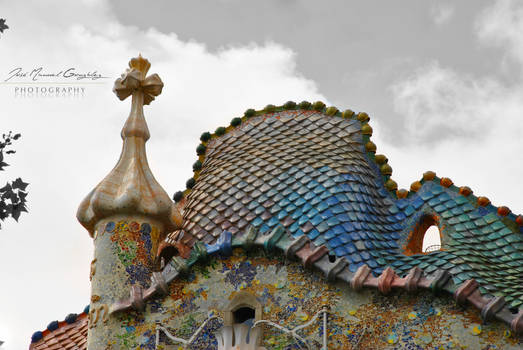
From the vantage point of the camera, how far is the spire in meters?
13.3

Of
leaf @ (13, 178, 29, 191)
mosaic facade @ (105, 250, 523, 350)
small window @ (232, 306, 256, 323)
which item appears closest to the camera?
leaf @ (13, 178, 29, 191)

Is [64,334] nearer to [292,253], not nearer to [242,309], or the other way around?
[242,309]

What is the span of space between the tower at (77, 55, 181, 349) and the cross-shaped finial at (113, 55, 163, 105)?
2.30ft

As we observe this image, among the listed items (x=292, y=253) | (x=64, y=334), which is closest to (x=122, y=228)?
(x=64, y=334)

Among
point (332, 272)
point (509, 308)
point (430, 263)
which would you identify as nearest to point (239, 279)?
point (332, 272)

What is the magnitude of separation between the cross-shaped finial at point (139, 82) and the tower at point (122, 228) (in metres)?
0.70

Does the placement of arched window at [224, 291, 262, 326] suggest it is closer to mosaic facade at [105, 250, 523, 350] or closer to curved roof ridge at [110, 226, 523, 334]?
mosaic facade at [105, 250, 523, 350]

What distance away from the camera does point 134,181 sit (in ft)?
44.0

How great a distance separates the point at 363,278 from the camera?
1222cm

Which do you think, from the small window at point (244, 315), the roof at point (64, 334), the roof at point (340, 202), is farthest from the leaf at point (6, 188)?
the roof at point (64, 334)

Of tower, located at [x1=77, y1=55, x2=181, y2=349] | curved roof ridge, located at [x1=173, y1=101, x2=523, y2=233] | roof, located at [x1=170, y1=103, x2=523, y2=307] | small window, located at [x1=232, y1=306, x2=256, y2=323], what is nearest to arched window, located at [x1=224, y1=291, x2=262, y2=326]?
small window, located at [x1=232, y1=306, x2=256, y2=323]

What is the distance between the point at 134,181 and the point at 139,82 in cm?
131

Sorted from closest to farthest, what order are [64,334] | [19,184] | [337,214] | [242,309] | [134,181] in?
[19,184], [242,309], [337,214], [134,181], [64,334]

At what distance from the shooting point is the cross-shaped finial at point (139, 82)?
14102 mm
